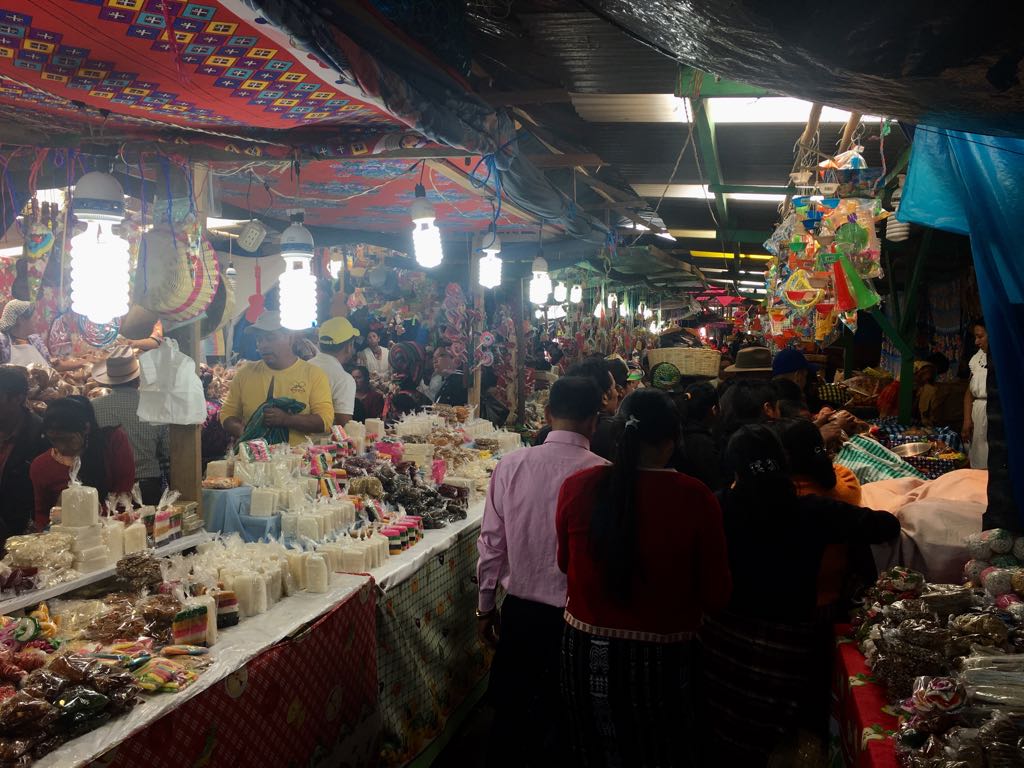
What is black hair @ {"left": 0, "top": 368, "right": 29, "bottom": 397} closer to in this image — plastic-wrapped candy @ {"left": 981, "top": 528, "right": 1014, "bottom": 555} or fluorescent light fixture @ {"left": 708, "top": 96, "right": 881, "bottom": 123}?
fluorescent light fixture @ {"left": 708, "top": 96, "right": 881, "bottom": 123}

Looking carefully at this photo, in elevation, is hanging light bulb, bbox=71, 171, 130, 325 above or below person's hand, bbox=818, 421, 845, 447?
above

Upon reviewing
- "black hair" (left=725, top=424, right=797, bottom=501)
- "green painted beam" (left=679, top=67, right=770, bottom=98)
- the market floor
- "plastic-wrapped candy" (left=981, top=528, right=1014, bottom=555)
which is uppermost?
"green painted beam" (left=679, top=67, right=770, bottom=98)

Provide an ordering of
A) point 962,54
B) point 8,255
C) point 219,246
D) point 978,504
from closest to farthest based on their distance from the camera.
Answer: point 962,54 → point 978,504 → point 8,255 → point 219,246

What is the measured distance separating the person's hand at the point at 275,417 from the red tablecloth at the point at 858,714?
152 inches

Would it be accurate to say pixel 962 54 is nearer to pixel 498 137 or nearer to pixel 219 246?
pixel 498 137

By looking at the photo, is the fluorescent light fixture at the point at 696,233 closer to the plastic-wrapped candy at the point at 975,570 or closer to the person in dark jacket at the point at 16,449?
the plastic-wrapped candy at the point at 975,570

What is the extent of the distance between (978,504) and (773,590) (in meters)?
1.26

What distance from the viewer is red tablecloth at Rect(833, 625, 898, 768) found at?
214 centimetres

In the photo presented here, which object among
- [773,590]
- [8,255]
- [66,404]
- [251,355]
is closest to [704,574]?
[773,590]

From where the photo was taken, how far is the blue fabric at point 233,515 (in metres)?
4.04

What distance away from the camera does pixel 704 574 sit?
104 inches

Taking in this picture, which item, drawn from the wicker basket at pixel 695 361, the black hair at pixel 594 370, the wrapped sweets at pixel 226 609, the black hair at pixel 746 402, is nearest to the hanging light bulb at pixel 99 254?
the wrapped sweets at pixel 226 609

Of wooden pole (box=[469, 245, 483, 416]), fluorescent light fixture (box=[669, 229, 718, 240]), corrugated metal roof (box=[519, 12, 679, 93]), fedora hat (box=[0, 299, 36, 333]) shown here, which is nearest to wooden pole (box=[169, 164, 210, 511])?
corrugated metal roof (box=[519, 12, 679, 93])

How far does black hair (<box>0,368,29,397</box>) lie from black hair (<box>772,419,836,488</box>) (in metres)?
4.44
